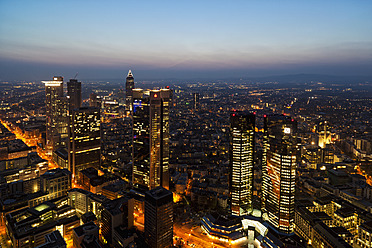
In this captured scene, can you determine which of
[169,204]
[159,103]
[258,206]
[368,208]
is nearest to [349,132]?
[368,208]

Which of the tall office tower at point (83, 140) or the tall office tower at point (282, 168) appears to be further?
the tall office tower at point (83, 140)

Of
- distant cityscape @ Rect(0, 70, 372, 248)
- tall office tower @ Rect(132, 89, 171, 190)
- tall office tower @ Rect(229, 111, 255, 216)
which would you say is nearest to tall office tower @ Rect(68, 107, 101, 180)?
distant cityscape @ Rect(0, 70, 372, 248)

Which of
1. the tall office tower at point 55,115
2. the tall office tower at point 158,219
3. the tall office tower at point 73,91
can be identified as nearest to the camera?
the tall office tower at point 158,219

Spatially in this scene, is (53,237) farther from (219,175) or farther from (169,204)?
(219,175)

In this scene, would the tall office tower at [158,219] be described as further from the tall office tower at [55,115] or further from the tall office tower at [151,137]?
the tall office tower at [55,115]

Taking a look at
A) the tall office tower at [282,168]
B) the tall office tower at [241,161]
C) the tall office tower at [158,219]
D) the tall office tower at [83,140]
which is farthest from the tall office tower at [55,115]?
the tall office tower at [282,168]

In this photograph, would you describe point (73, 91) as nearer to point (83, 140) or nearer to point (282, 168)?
point (83, 140)
